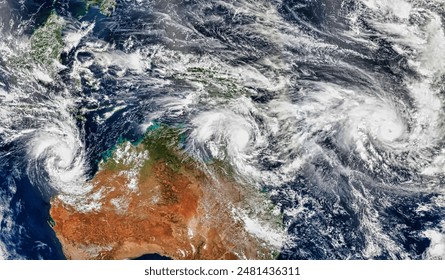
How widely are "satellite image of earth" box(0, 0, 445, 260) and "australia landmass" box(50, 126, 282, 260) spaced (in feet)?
0.06

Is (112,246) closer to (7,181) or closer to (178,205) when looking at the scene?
(178,205)

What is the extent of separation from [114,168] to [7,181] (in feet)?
4.94

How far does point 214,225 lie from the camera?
4523 mm

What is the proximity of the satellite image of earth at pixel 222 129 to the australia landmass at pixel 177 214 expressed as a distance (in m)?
0.02

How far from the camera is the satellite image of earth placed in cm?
434

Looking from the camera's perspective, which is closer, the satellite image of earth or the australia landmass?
the satellite image of earth

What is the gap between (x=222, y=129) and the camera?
450cm

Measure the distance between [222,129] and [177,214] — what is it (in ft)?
4.18

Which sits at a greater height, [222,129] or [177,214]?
[222,129]

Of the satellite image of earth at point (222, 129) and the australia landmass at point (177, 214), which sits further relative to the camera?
the australia landmass at point (177, 214)

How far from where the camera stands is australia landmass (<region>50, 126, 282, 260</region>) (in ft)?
14.8

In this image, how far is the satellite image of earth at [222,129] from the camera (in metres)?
4.34

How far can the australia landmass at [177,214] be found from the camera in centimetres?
452
